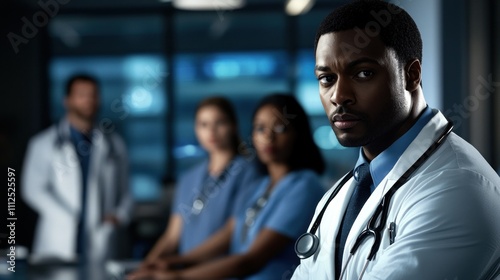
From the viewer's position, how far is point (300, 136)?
5.29 feet

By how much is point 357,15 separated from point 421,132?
15cm

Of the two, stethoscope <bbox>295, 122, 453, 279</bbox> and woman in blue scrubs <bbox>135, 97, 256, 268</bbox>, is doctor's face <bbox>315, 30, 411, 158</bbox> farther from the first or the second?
woman in blue scrubs <bbox>135, 97, 256, 268</bbox>

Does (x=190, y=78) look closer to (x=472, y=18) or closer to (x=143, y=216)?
(x=143, y=216)

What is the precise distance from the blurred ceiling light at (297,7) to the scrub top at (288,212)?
4.01 metres

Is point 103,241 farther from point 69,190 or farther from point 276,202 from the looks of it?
point 276,202

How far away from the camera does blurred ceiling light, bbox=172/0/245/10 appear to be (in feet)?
17.8

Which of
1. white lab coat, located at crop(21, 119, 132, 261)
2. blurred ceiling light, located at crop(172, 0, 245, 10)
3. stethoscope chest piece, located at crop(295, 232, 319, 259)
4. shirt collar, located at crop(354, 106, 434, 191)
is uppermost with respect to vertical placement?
blurred ceiling light, located at crop(172, 0, 245, 10)

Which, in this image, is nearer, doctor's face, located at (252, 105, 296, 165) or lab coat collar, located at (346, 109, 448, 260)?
lab coat collar, located at (346, 109, 448, 260)

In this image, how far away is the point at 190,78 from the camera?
5.57 meters

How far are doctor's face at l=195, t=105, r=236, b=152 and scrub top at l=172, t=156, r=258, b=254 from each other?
79 mm

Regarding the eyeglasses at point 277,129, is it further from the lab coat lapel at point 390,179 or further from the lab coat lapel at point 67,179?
the lab coat lapel at point 67,179

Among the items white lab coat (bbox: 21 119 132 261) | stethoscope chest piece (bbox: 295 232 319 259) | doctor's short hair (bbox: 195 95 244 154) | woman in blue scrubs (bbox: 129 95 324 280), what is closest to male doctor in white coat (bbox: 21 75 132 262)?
white lab coat (bbox: 21 119 132 261)

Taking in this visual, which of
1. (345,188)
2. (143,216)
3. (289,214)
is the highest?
(345,188)

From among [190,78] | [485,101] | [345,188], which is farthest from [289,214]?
[190,78]
